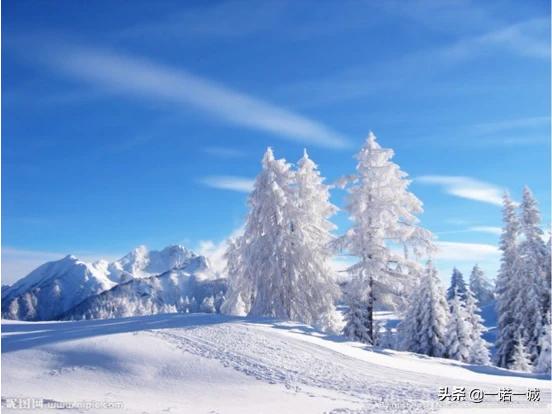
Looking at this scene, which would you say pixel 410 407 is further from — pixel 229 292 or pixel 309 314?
pixel 229 292

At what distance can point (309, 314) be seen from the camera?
30.9 meters

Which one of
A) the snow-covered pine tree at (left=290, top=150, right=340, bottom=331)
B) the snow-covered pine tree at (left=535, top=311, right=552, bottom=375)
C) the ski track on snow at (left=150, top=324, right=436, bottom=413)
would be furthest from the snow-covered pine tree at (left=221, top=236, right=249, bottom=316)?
the snow-covered pine tree at (left=535, top=311, right=552, bottom=375)

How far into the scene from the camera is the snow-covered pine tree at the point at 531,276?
38625mm

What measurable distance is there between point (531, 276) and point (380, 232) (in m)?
20.6

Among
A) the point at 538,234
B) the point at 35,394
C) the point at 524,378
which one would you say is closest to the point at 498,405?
the point at 524,378

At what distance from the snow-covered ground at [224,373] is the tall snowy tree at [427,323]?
836 inches

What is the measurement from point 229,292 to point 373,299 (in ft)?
34.1

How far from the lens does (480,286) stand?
10038 cm

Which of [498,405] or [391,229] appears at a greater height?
[391,229]

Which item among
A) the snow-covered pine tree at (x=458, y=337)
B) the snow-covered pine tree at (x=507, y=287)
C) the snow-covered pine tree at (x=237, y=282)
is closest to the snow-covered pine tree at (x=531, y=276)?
the snow-covered pine tree at (x=507, y=287)

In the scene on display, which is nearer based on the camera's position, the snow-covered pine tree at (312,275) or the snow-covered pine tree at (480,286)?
the snow-covered pine tree at (312,275)

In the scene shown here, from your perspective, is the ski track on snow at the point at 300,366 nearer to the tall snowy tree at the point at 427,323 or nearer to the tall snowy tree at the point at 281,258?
the tall snowy tree at the point at 281,258

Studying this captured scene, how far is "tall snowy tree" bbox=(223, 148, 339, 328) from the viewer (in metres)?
30.6

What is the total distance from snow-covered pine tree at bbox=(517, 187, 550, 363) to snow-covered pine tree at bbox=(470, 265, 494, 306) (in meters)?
64.0
